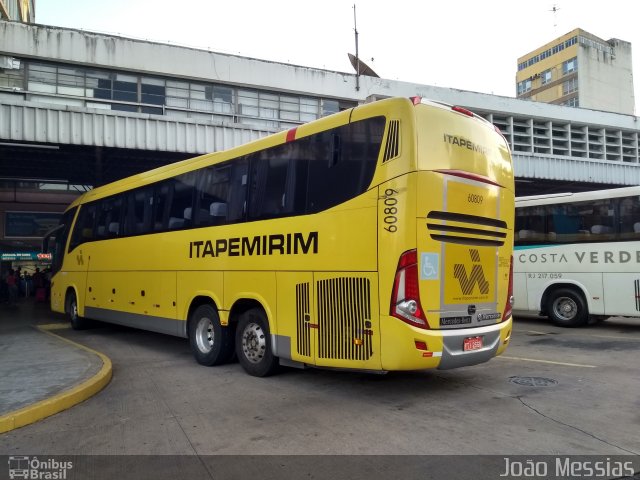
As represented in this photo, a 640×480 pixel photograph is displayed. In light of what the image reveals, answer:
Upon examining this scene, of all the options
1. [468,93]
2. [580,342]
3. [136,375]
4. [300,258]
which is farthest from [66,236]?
[468,93]

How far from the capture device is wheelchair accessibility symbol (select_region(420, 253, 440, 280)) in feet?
18.4

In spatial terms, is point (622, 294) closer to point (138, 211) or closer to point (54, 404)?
point (138, 211)

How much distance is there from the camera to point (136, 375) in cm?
781

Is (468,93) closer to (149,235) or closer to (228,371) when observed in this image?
(149,235)

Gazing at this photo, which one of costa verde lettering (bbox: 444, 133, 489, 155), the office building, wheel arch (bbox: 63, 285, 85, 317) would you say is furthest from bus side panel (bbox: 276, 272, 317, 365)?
the office building

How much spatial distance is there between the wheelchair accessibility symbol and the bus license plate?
0.89 m

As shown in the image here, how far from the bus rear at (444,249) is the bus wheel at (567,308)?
7079 mm

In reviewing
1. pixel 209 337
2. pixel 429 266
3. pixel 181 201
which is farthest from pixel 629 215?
pixel 181 201

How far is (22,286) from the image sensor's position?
29750 millimetres

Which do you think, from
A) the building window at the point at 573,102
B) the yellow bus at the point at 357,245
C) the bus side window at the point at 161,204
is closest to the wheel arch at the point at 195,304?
the yellow bus at the point at 357,245

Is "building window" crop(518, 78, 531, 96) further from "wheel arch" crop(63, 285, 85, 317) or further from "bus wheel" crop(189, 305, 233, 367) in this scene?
"bus wheel" crop(189, 305, 233, 367)

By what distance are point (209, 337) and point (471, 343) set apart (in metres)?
4.43

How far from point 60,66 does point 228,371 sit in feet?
43.6

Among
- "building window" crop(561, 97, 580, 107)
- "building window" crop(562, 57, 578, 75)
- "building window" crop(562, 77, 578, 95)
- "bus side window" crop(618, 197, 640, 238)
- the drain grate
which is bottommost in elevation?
the drain grate
